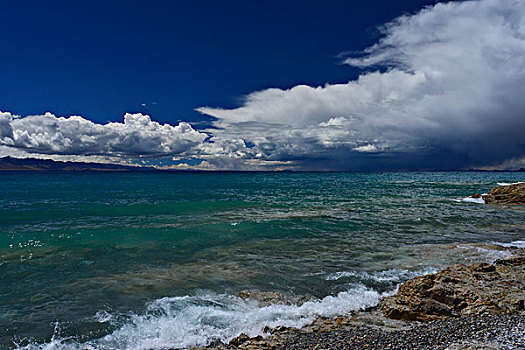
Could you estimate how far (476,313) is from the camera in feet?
27.5

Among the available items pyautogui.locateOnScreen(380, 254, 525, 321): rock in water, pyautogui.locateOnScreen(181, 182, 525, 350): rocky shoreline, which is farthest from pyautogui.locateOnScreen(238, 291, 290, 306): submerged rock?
pyautogui.locateOnScreen(380, 254, 525, 321): rock in water

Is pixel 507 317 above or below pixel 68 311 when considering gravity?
above

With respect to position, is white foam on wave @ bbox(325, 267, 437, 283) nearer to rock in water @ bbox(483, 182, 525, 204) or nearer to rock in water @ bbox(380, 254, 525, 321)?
rock in water @ bbox(380, 254, 525, 321)

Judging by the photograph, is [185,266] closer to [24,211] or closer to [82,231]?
[82,231]

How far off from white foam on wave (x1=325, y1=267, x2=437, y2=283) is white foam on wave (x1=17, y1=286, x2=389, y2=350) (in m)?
1.49

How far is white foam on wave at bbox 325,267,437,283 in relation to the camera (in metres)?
12.2

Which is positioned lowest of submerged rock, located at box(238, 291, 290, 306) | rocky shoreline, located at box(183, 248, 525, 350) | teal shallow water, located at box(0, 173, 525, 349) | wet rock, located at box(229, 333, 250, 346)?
teal shallow water, located at box(0, 173, 525, 349)

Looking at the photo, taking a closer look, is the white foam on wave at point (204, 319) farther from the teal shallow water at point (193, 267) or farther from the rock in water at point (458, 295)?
the rock in water at point (458, 295)

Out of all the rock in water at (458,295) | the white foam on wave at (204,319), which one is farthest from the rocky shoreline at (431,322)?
the white foam on wave at (204,319)

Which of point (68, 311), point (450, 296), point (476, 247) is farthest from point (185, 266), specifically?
point (476, 247)

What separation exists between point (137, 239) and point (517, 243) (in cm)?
2603

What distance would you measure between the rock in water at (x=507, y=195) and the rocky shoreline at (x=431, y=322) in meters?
40.8

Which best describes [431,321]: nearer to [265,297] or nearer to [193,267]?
[265,297]

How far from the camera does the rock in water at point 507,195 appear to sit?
4188cm
